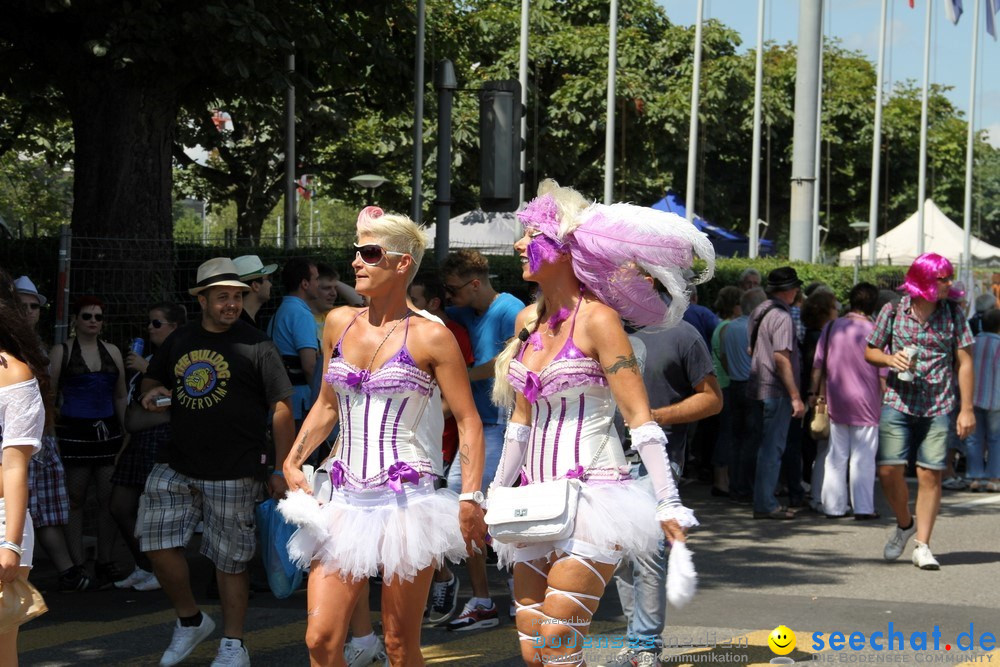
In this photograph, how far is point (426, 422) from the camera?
515cm

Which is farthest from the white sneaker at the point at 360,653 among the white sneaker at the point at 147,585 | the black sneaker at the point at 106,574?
the black sneaker at the point at 106,574

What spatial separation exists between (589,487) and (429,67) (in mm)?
19006

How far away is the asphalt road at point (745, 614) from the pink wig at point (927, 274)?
181cm

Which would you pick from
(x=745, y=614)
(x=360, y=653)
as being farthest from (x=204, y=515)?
(x=745, y=614)

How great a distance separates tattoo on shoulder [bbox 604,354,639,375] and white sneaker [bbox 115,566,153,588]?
460cm

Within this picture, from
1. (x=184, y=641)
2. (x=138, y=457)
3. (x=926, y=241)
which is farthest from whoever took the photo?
(x=926, y=241)

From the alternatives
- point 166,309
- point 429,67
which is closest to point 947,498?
point 166,309

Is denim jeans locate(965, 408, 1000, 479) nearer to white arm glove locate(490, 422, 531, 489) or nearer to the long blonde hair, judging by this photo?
the long blonde hair

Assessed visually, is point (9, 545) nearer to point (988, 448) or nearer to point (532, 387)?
point (532, 387)

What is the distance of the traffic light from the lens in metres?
10.5

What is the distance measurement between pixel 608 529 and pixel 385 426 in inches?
38.4

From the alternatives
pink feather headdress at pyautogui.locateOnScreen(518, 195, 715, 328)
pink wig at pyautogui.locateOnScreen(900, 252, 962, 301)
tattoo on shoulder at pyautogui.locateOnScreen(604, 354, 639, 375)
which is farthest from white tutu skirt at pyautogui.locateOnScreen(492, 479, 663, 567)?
pink wig at pyautogui.locateOnScreen(900, 252, 962, 301)

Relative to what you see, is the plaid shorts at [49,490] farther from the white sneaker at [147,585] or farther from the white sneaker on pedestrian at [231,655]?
the white sneaker on pedestrian at [231,655]

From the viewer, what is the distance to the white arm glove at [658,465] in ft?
15.0
